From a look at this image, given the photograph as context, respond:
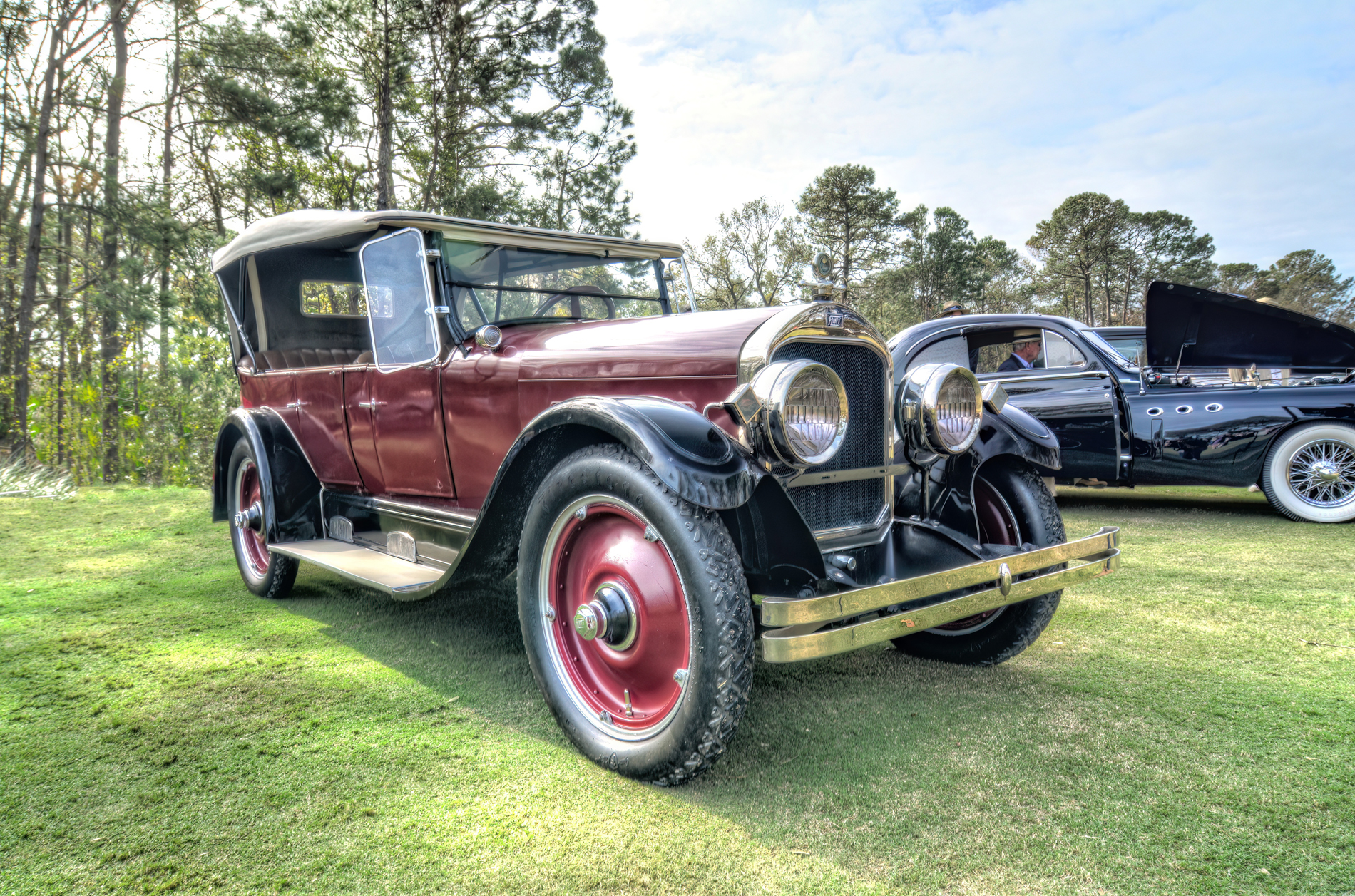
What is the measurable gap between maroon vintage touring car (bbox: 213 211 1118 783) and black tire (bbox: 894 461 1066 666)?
0.01 meters

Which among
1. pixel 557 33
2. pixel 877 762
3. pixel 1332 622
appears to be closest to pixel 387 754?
pixel 877 762

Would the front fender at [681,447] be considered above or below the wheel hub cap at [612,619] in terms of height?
above

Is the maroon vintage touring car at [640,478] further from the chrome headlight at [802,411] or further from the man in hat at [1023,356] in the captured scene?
the man in hat at [1023,356]

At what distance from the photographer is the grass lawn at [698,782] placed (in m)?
1.62

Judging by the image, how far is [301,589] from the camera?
4.23 m

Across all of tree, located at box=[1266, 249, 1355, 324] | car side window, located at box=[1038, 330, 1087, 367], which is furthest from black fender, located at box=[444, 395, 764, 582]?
tree, located at box=[1266, 249, 1355, 324]

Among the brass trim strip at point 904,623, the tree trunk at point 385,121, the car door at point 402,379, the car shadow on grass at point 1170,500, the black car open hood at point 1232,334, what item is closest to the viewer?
the brass trim strip at point 904,623

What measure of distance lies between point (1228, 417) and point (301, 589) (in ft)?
21.9

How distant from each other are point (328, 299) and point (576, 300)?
2.15 m

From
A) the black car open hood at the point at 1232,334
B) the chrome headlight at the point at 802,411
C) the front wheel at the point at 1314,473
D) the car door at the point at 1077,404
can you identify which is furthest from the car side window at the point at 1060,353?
the chrome headlight at the point at 802,411

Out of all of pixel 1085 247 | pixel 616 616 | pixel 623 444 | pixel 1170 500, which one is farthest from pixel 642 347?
pixel 1085 247

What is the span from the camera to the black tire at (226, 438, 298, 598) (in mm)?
3969

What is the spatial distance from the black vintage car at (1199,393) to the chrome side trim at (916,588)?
11.4 ft

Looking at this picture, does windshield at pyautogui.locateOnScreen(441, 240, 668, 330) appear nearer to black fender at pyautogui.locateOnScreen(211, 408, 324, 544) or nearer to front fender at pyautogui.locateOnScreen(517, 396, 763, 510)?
front fender at pyautogui.locateOnScreen(517, 396, 763, 510)
